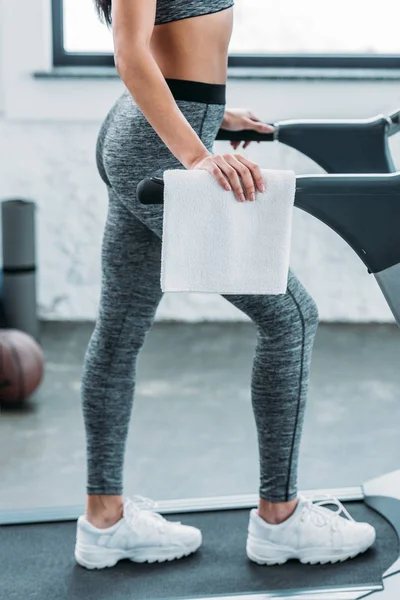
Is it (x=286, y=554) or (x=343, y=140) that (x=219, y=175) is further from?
(x=286, y=554)

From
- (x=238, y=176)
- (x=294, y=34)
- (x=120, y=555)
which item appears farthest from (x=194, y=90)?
(x=294, y=34)

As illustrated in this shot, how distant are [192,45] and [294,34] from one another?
2134mm

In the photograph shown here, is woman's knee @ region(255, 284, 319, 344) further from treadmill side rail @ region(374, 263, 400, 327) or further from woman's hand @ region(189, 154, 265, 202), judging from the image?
woman's hand @ region(189, 154, 265, 202)

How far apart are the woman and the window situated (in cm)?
178

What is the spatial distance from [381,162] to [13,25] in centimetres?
200

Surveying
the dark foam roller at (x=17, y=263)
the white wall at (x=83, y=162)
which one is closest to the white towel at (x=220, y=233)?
the dark foam roller at (x=17, y=263)

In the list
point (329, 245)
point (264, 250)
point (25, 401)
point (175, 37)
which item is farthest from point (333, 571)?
point (329, 245)

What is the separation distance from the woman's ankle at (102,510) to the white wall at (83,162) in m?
1.81

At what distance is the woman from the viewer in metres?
1.38

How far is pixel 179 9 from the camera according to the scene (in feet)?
4.76

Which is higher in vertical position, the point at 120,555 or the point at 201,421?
the point at 120,555

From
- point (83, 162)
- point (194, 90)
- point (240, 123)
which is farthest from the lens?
point (83, 162)

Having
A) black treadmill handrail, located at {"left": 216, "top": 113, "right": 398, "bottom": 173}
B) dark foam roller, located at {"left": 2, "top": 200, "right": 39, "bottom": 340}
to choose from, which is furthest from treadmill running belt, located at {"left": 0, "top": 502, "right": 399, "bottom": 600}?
dark foam roller, located at {"left": 2, "top": 200, "right": 39, "bottom": 340}

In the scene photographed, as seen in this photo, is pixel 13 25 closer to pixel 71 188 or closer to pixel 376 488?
pixel 71 188
